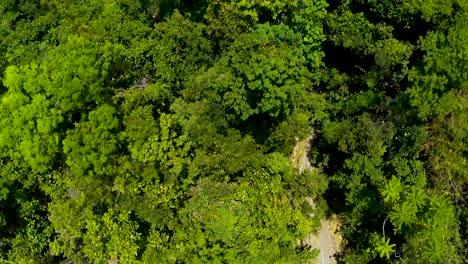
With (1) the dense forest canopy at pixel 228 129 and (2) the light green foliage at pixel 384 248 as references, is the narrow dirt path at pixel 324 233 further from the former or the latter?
(2) the light green foliage at pixel 384 248

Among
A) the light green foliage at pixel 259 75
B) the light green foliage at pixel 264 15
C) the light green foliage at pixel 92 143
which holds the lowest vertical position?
the light green foliage at pixel 92 143

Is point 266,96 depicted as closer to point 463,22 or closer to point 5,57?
point 463,22

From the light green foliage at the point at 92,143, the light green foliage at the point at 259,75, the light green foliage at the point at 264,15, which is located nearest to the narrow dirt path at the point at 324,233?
the light green foliage at the point at 259,75

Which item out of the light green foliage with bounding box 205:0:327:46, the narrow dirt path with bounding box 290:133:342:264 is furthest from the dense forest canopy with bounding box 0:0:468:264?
the narrow dirt path with bounding box 290:133:342:264

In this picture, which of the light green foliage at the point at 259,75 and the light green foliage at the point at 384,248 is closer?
the light green foliage at the point at 259,75

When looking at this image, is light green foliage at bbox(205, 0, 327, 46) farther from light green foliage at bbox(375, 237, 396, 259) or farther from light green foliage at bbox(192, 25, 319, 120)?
light green foliage at bbox(375, 237, 396, 259)
